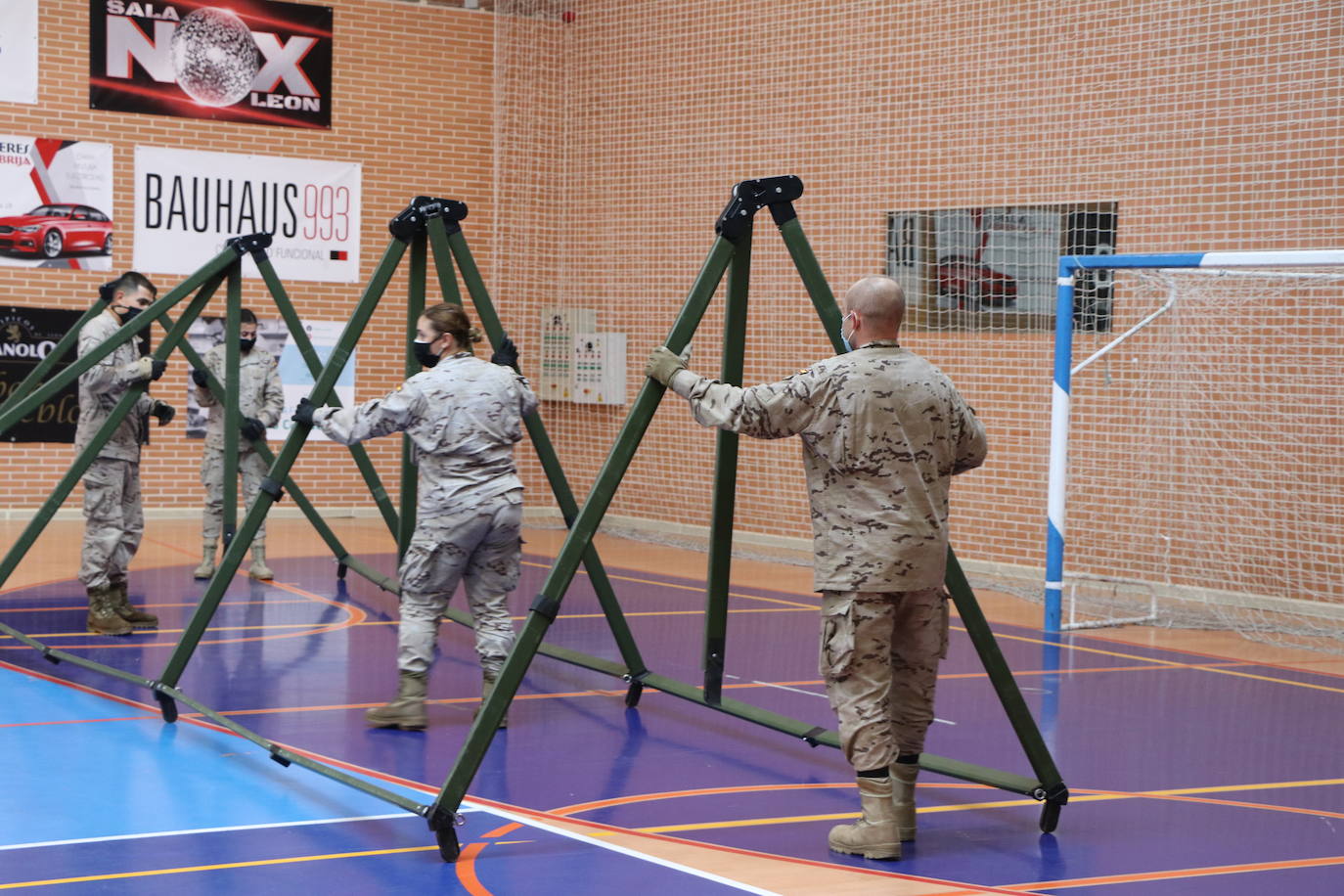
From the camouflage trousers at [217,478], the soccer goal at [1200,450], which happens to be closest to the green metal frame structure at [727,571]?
the soccer goal at [1200,450]

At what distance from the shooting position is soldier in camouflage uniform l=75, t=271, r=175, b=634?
937 centimetres

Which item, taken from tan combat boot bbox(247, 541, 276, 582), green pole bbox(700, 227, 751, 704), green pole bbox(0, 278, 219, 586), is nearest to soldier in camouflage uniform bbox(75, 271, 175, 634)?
green pole bbox(0, 278, 219, 586)

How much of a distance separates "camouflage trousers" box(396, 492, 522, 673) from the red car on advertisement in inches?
404

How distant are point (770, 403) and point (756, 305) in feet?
34.4

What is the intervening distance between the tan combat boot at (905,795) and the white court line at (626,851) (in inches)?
29.5

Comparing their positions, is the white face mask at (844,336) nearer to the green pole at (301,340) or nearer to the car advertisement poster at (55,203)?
the green pole at (301,340)

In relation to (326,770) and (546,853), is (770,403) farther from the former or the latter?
(326,770)

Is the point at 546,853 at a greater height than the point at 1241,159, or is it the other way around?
the point at 1241,159

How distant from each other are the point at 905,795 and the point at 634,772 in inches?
58.3

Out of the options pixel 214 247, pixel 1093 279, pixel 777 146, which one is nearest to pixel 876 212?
pixel 777 146

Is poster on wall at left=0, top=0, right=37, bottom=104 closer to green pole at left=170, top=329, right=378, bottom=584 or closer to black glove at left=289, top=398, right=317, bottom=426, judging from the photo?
green pole at left=170, top=329, right=378, bottom=584

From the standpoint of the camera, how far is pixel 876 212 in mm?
14570

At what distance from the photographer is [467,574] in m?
7.35

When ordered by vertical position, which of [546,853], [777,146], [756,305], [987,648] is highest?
[777,146]
